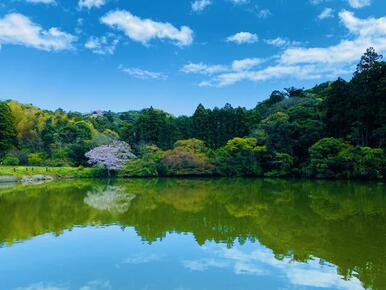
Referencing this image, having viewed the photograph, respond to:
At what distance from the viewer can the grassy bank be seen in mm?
29609

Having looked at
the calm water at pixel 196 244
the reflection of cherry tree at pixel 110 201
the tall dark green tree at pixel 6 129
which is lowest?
the reflection of cherry tree at pixel 110 201

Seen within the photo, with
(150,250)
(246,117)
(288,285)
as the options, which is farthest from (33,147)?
(288,285)

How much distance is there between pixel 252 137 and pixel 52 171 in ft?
53.6

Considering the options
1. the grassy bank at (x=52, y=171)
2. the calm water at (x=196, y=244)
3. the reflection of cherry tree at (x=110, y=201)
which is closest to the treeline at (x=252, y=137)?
the grassy bank at (x=52, y=171)

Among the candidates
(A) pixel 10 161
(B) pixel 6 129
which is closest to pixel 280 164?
(A) pixel 10 161

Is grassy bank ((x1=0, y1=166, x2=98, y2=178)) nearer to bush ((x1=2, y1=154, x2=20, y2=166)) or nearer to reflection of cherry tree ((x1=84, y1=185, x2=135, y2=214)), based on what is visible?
bush ((x1=2, y1=154, x2=20, y2=166))

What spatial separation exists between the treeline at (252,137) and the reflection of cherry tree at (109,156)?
93cm

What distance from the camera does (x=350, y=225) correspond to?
1048 centimetres

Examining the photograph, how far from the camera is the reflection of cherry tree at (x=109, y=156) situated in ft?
106

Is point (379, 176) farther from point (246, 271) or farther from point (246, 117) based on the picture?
point (246, 271)

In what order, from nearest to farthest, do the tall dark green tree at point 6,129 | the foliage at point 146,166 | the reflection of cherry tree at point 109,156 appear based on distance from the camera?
the foliage at point 146,166 → the reflection of cherry tree at point 109,156 → the tall dark green tree at point 6,129

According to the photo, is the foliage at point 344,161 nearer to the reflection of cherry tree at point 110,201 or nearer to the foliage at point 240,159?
the foliage at point 240,159

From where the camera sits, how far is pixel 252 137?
31.8 m

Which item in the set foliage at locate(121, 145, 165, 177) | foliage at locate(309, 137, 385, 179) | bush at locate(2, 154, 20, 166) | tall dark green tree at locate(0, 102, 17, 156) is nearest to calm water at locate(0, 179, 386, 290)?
foliage at locate(309, 137, 385, 179)
